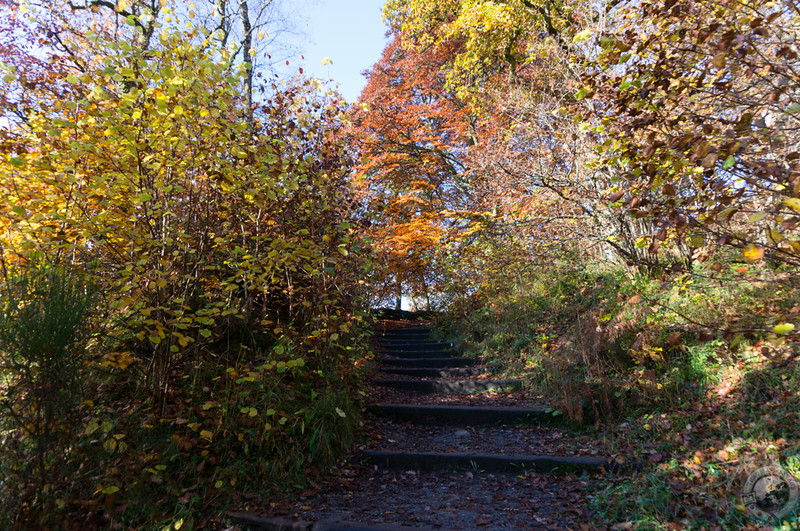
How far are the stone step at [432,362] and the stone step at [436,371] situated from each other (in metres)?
0.30

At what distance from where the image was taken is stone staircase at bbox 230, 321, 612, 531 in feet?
9.82

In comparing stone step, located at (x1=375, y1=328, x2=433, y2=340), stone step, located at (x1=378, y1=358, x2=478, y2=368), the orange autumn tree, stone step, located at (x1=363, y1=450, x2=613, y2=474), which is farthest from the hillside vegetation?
stone step, located at (x1=375, y1=328, x2=433, y2=340)

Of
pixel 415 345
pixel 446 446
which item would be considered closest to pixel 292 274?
pixel 446 446

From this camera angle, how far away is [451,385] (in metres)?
5.78

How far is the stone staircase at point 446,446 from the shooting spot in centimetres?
299

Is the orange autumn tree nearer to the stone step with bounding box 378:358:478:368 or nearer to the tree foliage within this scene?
the stone step with bounding box 378:358:478:368

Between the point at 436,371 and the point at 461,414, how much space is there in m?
1.97

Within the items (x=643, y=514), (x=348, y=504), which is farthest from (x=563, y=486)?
(x=348, y=504)

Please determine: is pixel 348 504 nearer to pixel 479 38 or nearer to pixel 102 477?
pixel 102 477

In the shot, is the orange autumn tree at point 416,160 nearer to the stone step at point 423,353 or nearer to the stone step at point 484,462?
the stone step at point 423,353

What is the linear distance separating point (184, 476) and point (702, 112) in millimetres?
5107

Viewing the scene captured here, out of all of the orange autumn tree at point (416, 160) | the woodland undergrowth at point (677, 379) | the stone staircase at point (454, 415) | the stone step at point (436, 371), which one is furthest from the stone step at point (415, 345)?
the woodland undergrowth at point (677, 379)

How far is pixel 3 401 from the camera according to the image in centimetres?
238

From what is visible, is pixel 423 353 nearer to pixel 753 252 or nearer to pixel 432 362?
pixel 432 362
